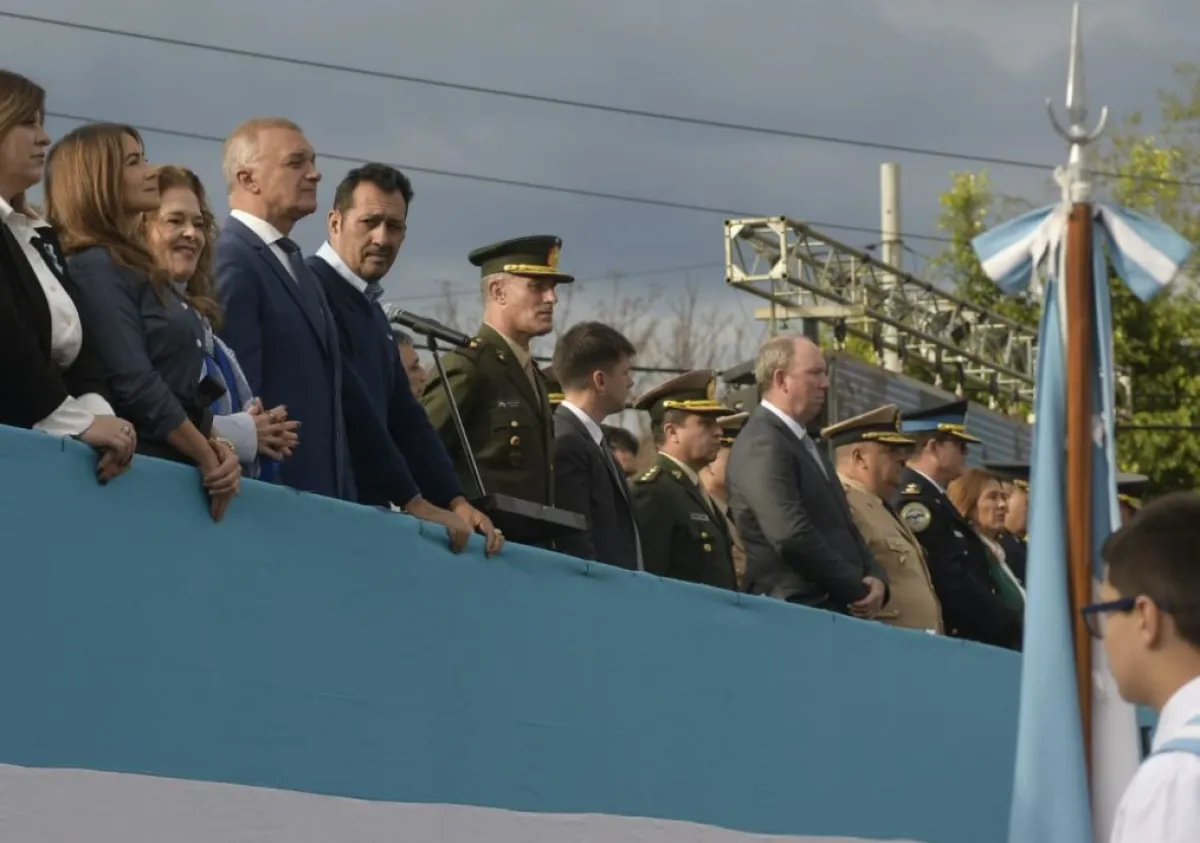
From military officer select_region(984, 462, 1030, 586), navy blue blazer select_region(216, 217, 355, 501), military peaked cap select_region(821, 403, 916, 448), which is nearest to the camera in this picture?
navy blue blazer select_region(216, 217, 355, 501)

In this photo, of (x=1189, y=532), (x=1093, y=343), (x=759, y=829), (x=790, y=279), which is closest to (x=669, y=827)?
(x=759, y=829)

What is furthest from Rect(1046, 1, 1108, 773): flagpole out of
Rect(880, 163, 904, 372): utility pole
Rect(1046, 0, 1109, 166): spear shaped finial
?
Rect(880, 163, 904, 372): utility pole

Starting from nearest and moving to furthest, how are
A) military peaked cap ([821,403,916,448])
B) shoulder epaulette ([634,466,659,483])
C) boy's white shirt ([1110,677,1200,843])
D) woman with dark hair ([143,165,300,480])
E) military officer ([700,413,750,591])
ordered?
boy's white shirt ([1110,677,1200,843]) → woman with dark hair ([143,165,300,480]) → shoulder epaulette ([634,466,659,483]) → military officer ([700,413,750,591]) → military peaked cap ([821,403,916,448])

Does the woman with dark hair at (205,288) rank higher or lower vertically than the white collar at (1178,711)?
higher

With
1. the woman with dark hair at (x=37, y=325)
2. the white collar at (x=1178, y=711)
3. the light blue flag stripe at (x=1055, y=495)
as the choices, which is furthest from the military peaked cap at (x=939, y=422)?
the white collar at (x=1178, y=711)

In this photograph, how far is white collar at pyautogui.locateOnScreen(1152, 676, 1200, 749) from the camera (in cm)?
311

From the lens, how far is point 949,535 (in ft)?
31.6

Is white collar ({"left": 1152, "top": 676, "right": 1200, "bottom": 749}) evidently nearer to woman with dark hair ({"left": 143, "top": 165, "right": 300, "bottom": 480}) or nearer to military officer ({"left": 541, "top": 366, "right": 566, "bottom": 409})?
woman with dark hair ({"left": 143, "top": 165, "right": 300, "bottom": 480})

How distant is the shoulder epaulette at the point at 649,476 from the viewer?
8102mm

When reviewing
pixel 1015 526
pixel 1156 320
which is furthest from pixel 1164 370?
pixel 1015 526

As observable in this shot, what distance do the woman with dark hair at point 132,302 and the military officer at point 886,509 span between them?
398cm

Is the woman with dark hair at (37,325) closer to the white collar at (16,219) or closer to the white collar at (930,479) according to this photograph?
the white collar at (16,219)

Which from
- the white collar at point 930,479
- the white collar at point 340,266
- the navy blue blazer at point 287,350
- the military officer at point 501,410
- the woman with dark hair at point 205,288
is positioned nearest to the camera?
the woman with dark hair at point 205,288

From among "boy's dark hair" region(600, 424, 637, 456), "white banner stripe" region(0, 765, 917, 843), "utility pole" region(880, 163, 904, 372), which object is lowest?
"white banner stripe" region(0, 765, 917, 843)
